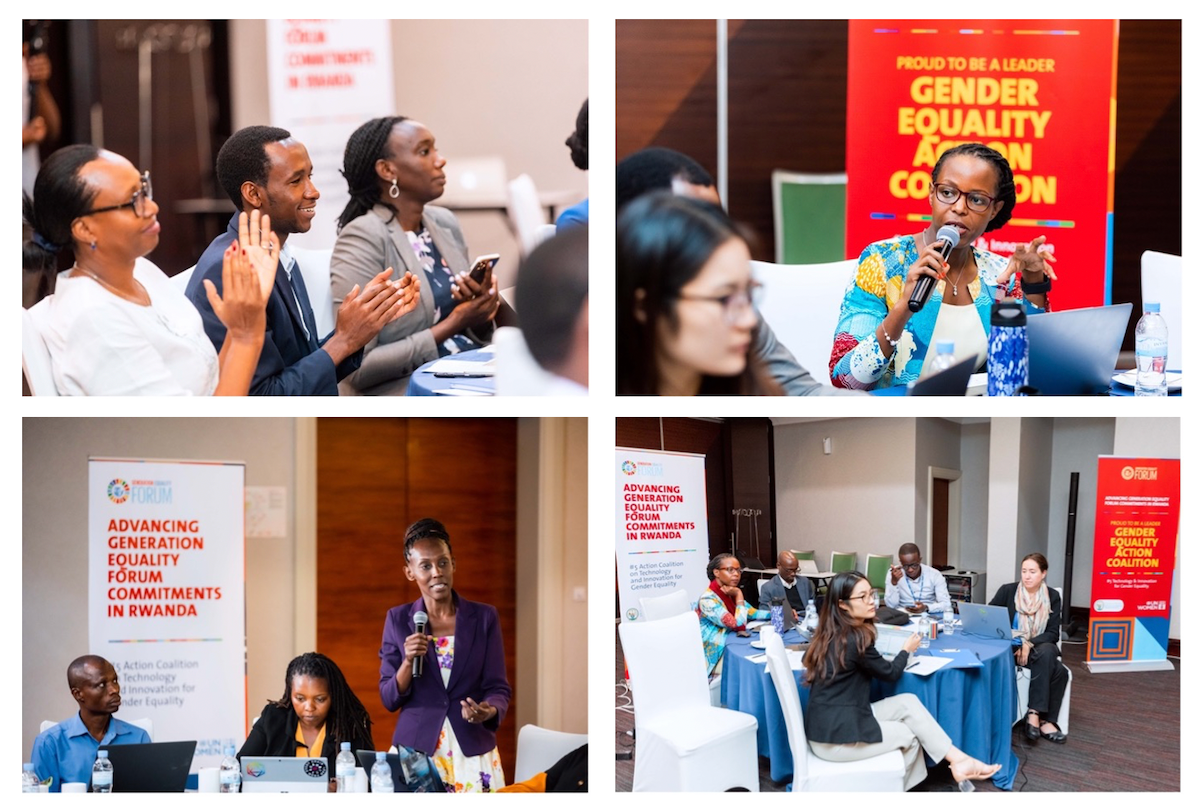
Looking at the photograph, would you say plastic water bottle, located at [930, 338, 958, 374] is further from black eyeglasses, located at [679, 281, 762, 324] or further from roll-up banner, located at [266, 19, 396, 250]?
roll-up banner, located at [266, 19, 396, 250]

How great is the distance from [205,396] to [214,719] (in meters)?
1.59

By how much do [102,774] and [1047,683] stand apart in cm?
241

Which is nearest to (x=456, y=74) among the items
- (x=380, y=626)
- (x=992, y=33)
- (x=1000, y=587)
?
(x=992, y=33)

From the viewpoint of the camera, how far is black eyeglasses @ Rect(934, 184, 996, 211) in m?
2.85

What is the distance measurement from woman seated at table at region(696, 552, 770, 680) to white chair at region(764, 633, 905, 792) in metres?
0.10

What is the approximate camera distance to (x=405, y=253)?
2953 millimetres

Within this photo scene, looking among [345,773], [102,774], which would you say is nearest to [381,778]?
[345,773]

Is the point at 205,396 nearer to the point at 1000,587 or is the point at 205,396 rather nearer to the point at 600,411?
the point at 600,411

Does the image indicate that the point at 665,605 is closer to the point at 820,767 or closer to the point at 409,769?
the point at 820,767

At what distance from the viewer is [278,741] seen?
3.08m

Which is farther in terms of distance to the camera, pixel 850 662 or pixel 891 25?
pixel 891 25

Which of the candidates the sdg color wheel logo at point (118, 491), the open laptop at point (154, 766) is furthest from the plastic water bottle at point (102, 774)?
the sdg color wheel logo at point (118, 491)

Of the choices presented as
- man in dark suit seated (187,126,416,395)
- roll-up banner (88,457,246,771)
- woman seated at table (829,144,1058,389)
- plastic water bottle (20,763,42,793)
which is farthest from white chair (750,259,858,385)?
plastic water bottle (20,763,42,793)

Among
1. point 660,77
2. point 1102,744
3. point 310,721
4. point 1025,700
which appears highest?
point 660,77
